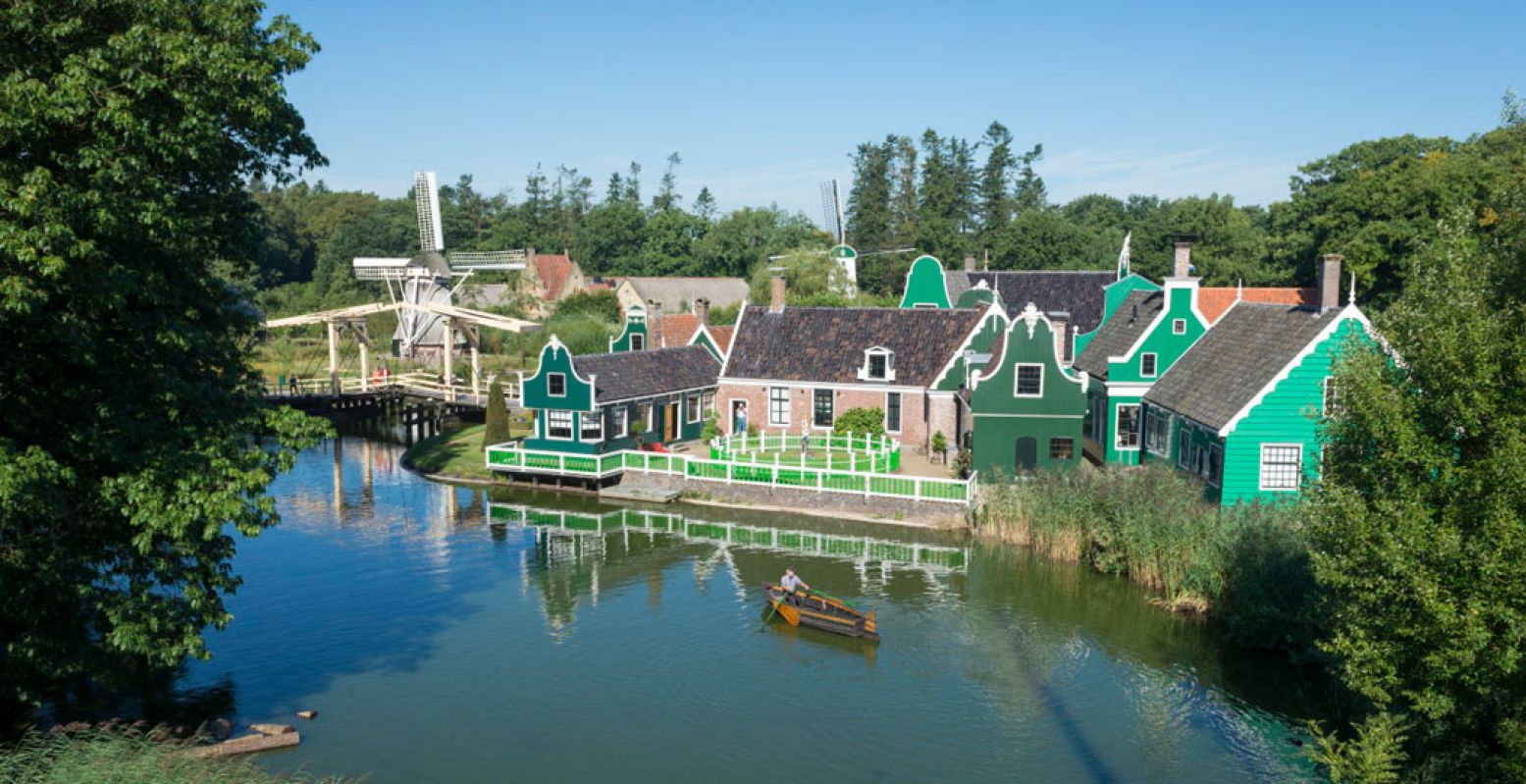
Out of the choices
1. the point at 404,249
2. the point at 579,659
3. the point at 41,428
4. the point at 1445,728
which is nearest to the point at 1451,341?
the point at 1445,728

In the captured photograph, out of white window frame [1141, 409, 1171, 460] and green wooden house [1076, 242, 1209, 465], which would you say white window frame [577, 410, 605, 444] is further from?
white window frame [1141, 409, 1171, 460]

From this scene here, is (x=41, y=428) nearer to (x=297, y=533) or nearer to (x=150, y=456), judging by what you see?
(x=150, y=456)

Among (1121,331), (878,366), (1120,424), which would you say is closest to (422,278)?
(878,366)

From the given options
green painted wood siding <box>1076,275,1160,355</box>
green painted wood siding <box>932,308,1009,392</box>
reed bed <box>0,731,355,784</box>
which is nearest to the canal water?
reed bed <box>0,731,355,784</box>

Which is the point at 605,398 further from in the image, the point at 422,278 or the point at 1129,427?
the point at 422,278

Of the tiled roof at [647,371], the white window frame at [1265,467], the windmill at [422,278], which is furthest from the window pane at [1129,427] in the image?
the windmill at [422,278]

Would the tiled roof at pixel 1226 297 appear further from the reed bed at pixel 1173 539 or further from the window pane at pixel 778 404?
the window pane at pixel 778 404
